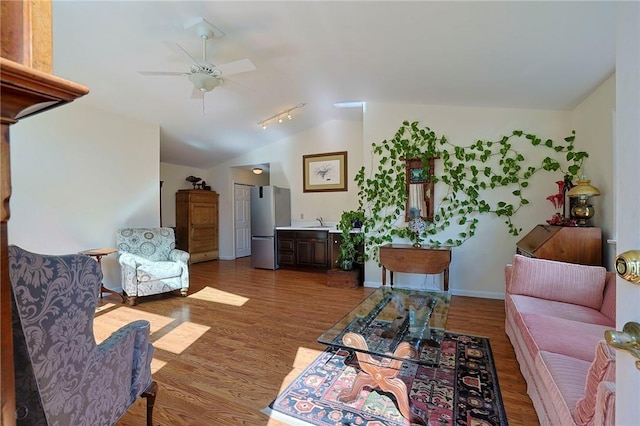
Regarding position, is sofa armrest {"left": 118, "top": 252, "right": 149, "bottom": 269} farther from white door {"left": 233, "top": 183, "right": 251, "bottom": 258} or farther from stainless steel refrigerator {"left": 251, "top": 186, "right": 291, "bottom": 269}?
white door {"left": 233, "top": 183, "right": 251, "bottom": 258}

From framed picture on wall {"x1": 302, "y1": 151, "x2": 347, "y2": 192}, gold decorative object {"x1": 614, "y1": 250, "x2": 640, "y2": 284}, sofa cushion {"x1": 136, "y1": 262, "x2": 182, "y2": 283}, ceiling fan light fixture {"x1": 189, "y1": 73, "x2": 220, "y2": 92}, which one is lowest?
sofa cushion {"x1": 136, "y1": 262, "x2": 182, "y2": 283}

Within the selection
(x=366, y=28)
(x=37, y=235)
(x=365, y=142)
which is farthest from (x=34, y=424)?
(x=365, y=142)

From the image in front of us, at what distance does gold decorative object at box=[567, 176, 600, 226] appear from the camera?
8.25 feet

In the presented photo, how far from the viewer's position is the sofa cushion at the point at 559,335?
1.42 m

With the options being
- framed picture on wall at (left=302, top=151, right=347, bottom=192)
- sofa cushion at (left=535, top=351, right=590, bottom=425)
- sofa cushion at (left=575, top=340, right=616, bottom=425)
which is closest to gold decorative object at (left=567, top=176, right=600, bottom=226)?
sofa cushion at (left=535, top=351, right=590, bottom=425)

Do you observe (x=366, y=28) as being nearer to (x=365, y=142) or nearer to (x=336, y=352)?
(x=365, y=142)

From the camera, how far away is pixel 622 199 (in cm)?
53

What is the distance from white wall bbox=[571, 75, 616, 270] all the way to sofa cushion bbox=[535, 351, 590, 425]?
1.82 meters

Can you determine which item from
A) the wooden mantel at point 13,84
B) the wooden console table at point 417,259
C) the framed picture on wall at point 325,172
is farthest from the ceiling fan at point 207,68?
the framed picture on wall at point 325,172

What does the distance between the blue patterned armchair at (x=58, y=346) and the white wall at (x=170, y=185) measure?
5.50m

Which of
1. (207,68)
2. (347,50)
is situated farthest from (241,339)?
(347,50)

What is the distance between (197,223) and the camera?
605cm

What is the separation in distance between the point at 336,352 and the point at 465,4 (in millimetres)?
2661

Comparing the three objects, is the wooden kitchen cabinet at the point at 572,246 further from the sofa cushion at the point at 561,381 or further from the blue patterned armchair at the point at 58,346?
the blue patterned armchair at the point at 58,346
